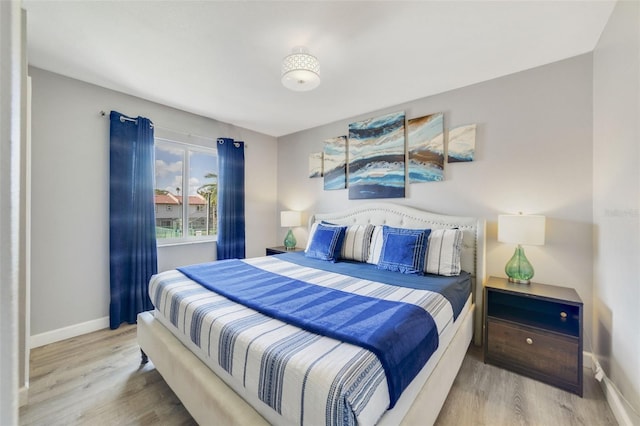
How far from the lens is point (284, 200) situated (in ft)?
15.0

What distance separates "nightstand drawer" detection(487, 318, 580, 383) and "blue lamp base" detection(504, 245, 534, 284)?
41cm

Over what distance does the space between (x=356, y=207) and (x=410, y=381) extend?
7.89ft

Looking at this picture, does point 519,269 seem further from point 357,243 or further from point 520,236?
point 357,243

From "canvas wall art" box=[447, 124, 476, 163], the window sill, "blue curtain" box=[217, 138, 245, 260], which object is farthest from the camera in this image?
"blue curtain" box=[217, 138, 245, 260]

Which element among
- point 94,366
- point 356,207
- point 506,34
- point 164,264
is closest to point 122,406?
point 94,366

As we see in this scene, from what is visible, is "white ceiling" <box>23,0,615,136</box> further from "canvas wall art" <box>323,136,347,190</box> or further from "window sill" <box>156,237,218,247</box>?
"window sill" <box>156,237,218,247</box>

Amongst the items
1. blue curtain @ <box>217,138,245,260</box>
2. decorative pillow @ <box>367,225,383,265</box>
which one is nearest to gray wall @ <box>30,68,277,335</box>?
blue curtain @ <box>217,138,245,260</box>

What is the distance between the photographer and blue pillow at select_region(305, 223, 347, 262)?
3.00 metres

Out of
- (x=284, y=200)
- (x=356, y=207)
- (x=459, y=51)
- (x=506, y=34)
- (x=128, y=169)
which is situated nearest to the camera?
(x=506, y=34)

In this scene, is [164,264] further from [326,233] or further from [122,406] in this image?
[326,233]

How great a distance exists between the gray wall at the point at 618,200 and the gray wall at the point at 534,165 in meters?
0.10

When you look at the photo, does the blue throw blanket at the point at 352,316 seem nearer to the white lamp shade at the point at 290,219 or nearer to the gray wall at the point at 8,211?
the gray wall at the point at 8,211

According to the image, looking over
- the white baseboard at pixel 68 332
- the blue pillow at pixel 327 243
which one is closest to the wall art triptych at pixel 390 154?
the blue pillow at pixel 327 243

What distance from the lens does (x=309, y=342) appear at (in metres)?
1.23
